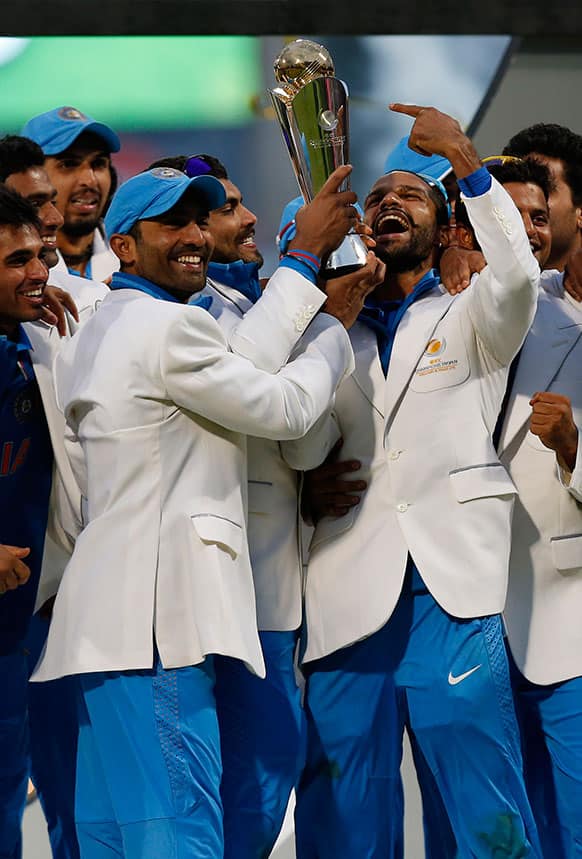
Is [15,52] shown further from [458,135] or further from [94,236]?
[458,135]

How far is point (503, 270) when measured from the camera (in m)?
2.90

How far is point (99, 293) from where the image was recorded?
3721 millimetres

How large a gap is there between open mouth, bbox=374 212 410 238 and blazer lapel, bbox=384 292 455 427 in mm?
171

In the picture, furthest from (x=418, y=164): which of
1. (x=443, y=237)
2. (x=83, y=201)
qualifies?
(x=83, y=201)

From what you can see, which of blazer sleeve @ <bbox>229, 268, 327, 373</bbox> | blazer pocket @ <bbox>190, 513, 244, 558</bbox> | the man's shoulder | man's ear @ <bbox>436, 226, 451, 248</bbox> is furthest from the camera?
the man's shoulder

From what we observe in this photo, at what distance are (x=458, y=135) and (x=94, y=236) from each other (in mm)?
1616

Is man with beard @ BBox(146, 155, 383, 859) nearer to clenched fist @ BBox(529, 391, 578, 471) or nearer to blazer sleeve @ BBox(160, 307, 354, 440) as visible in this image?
blazer sleeve @ BBox(160, 307, 354, 440)

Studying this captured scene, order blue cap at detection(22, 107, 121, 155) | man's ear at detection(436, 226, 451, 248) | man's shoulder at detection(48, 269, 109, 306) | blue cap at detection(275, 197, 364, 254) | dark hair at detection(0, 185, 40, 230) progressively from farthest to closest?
blue cap at detection(22, 107, 121, 155), man's shoulder at detection(48, 269, 109, 306), man's ear at detection(436, 226, 451, 248), blue cap at detection(275, 197, 364, 254), dark hair at detection(0, 185, 40, 230)

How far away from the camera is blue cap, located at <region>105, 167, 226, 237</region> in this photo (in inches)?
113

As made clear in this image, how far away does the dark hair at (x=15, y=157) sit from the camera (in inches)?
148

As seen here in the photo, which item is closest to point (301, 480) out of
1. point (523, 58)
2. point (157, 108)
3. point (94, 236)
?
point (94, 236)

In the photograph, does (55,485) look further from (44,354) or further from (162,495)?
(162,495)

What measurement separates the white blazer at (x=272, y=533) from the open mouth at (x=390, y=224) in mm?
394

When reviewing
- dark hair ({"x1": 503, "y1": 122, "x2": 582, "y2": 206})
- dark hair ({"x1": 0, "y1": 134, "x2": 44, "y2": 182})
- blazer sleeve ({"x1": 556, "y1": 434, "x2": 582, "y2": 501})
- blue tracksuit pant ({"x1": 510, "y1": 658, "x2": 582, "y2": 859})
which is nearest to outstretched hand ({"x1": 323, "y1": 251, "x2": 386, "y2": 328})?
blazer sleeve ({"x1": 556, "y1": 434, "x2": 582, "y2": 501})
